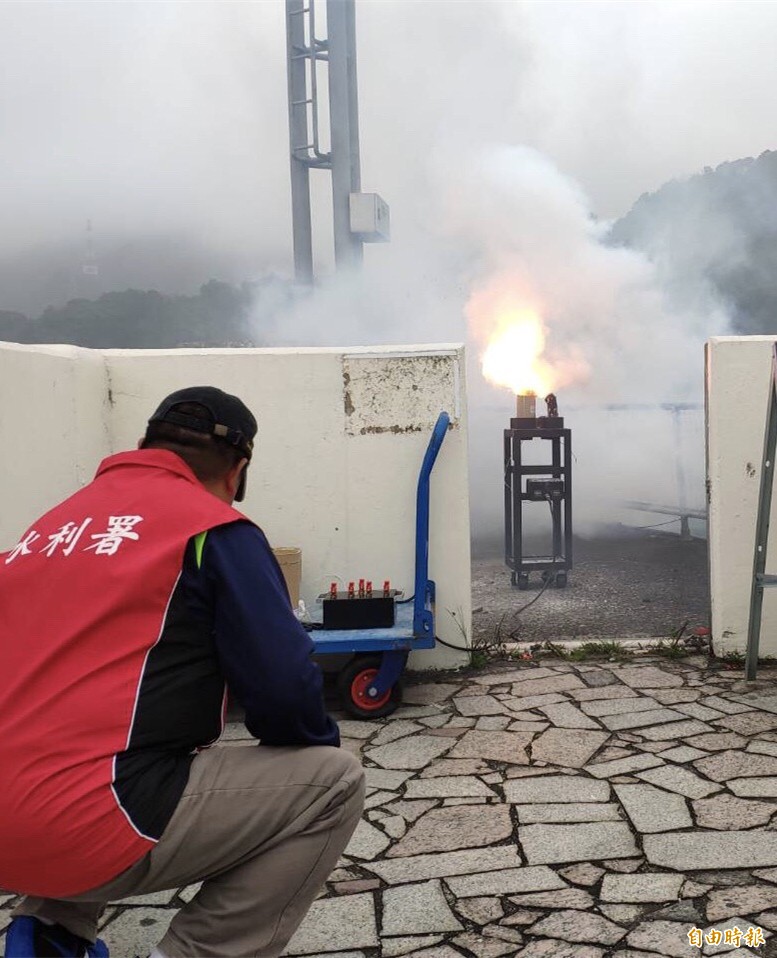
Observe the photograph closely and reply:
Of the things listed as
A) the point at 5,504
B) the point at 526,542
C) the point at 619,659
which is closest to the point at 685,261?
the point at 526,542

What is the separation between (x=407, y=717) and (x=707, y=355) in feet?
10.8

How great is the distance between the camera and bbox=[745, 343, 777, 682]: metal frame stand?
5543mm

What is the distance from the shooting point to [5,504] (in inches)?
183

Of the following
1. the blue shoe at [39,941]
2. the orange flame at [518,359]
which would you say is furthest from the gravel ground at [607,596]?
the blue shoe at [39,941]

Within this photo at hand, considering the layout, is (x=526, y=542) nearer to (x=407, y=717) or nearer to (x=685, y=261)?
(x=407, y=717)

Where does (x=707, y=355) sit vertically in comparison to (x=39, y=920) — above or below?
above

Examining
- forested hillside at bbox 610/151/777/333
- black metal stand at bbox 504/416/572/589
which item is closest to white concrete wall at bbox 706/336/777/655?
black metal stand at bbox 504/416/572/589

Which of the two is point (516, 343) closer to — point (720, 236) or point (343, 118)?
point (343, 118)

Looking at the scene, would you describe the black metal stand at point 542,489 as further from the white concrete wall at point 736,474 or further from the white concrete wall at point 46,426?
the white concrete wall at point 46,426

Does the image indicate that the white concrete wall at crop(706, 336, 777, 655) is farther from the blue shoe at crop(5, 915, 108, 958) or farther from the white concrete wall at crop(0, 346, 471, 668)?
the blue shoe at crop(5, 915, 108, 958)

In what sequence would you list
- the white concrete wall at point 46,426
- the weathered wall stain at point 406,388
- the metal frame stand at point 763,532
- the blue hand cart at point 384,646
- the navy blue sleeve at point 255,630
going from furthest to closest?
the weathered wall stain at point 406,388 → the metal frame stand at point 763,532 → the blue hand cart at point 384,646 → the white concrete wall at point 46,426 → the navy blue sleeve at point 255,630

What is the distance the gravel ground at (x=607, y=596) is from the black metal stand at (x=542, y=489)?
235 mm

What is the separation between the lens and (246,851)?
217 cm

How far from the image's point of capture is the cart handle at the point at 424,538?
17.3ft
